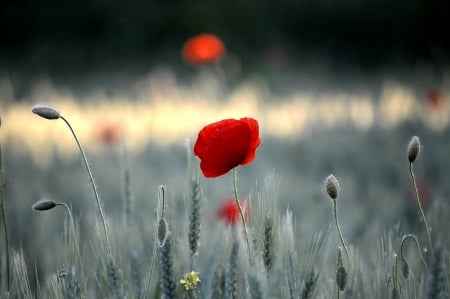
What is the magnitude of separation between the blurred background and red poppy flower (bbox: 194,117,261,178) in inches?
2.3

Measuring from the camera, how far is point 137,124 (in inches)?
124

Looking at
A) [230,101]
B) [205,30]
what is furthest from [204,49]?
[205,30]

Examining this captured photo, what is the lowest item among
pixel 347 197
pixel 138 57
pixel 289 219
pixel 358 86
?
pixel 347 197

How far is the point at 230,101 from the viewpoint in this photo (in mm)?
3691

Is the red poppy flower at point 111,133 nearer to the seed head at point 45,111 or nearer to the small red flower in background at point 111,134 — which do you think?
the small red flower in background at point 111,134

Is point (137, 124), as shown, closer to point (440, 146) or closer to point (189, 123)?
point (189, 123)

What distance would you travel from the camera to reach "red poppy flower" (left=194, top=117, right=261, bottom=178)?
81 cm

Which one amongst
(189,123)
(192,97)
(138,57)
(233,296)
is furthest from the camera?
(138,57)

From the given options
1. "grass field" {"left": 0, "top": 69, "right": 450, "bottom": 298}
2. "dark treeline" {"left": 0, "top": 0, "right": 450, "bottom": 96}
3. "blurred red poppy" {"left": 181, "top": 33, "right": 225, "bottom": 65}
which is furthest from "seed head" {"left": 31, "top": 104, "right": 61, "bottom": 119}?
"dark treeline" {"left": 0, "top": 0, "right": 450, "bottom": 96}

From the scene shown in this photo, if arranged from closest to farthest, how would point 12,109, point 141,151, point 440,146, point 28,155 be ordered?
point 440,146, point 28,155, point 141,151, point 12,109

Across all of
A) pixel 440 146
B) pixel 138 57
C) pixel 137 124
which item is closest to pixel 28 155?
pixel 137 124

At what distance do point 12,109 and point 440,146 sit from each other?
222 cm

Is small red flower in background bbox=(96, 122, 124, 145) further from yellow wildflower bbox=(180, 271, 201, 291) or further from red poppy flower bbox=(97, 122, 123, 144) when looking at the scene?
yellow wildflower bbox=(180, 271, 201, 291)

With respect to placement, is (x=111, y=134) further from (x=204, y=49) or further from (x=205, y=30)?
(x=205, y=30)
